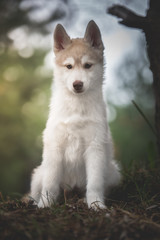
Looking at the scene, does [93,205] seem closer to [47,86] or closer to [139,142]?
[139,142]

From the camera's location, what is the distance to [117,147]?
8.66 m

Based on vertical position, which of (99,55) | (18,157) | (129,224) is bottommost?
(18,157)

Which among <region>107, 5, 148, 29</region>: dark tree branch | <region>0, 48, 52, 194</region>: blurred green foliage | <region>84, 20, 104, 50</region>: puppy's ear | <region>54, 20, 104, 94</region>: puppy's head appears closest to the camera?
<region>107, 5, 148, 29</region>: dark tree branch

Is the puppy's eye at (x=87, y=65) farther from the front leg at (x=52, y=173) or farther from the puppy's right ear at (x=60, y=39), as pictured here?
the front leg at (x=52, y=173)

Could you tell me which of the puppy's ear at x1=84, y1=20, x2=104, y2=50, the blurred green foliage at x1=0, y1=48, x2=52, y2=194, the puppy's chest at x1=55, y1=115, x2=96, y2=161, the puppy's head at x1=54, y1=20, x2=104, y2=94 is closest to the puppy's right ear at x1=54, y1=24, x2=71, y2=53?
the puppy's head at x1=54, y1=20, x2=104, y2=94

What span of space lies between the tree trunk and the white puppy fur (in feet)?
1.66

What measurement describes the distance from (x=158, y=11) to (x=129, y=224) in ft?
7.47

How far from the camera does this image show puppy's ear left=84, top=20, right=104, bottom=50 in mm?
3133

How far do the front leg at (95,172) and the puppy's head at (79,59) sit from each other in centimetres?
70

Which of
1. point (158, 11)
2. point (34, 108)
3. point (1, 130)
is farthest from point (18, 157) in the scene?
point (158, 11)

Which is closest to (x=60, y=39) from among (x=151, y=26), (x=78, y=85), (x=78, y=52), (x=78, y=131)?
(x=78, y=52)

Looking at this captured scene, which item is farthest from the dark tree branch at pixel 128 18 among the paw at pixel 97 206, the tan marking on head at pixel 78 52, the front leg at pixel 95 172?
the paw at pixel 97 206

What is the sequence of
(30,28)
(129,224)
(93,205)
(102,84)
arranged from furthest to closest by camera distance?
1. (30,28)
2. (102,84)
3. (93,205)
4. (129,224)

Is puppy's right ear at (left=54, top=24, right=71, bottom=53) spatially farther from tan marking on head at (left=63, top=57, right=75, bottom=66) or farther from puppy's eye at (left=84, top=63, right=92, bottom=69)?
puppy's eye at (left=84, top=63, right=92, bottom=69)
